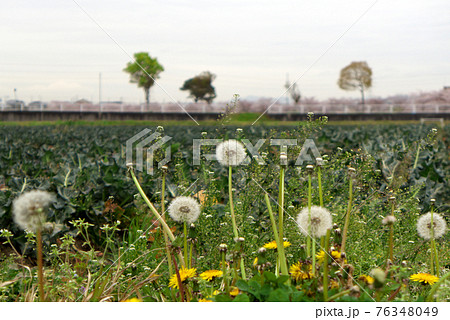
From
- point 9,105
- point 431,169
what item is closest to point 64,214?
point 431,169

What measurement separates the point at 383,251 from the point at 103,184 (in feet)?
10.3

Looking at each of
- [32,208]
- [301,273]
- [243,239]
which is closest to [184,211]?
[243,239]

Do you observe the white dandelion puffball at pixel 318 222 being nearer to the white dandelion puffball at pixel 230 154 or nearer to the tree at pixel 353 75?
the white dandelion puffball at pixel 230 154

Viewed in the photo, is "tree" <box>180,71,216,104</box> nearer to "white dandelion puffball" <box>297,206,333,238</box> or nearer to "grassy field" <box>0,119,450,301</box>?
"grassy field" <box>0,119,450,301</box>

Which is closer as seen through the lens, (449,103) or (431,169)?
(431,169)

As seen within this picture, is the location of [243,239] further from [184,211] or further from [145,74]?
[145,74]

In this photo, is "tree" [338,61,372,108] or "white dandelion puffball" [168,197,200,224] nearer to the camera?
"white dandelion puffball" [168,197,200,224]

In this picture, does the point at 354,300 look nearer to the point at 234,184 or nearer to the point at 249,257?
the point at 249,257

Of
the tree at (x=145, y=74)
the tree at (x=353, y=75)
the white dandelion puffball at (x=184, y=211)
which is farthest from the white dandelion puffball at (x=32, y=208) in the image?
the tree at (x=353, y=75)

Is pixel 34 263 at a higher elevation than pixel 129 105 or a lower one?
lower

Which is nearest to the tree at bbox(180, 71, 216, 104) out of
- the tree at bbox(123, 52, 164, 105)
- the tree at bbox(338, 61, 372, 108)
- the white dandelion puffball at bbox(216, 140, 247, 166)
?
the tree at bbox(123, 52, 164, 105)

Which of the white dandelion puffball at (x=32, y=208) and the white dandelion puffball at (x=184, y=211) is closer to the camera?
the white dandelion puffball at (x=32, y=208)

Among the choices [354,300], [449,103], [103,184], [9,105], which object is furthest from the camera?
[449,103]

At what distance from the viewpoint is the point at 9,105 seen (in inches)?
1981
